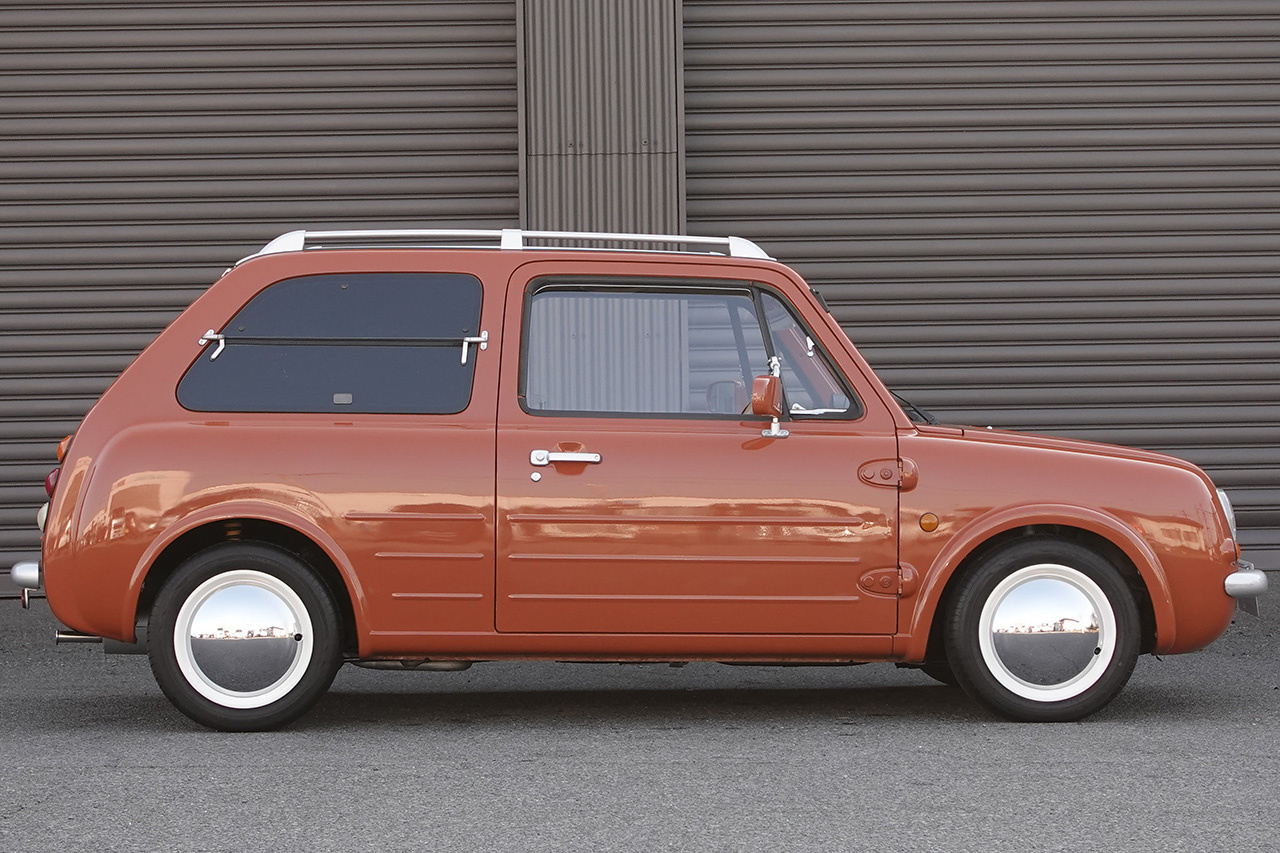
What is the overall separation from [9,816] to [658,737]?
6.82 ft

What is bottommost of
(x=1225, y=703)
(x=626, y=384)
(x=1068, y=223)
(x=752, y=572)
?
(x=1225, y=703)

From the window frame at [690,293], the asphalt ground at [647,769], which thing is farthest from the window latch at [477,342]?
the asphalt ground at [647,769]

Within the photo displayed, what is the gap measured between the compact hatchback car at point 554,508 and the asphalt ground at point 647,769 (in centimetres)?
31

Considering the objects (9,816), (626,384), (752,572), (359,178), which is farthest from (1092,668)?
(359,178)

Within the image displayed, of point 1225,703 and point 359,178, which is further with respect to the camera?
point 359,178

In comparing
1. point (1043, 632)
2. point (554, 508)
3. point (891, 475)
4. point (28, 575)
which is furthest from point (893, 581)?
point (28, 575)

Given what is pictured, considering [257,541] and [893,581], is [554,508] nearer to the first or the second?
[257,541]

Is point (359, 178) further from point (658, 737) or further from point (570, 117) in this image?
point (658, 737)

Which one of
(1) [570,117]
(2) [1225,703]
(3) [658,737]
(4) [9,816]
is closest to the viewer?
(4) [9,816]

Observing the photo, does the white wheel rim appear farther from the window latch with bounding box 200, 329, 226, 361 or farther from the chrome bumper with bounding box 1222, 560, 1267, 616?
the window latch with bounding box 200, 329, 226, 361

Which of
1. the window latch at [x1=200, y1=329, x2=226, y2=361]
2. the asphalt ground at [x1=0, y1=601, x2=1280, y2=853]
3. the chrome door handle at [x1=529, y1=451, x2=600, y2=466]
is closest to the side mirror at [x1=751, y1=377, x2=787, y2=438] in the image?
the chrome door handle at [x1=529, y1=451, x2=600, y2=466]

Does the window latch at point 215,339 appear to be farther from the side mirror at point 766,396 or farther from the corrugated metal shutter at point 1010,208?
the corrugated metal shutter at point 1010,208

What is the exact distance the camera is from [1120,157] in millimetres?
10195

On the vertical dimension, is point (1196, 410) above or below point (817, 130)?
below
